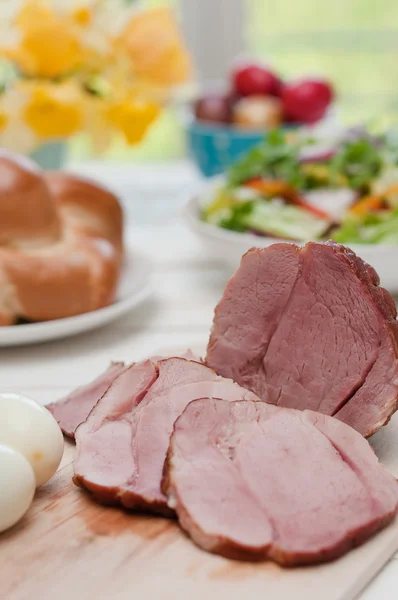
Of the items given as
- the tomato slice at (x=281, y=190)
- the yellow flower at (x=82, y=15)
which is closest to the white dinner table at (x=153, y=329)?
the tomato slice at (x=281, y=190)

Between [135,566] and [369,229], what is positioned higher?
[369,229]

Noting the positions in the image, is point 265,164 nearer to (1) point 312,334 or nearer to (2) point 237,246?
(2) point 237,246

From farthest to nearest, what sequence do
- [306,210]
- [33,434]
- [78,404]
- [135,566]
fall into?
[306,210] → [78,404] → [33,434] → [135,566]

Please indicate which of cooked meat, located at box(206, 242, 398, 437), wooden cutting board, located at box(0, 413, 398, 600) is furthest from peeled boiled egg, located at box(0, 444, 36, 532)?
cooked meat, located at box(206, 242, 398, 437)

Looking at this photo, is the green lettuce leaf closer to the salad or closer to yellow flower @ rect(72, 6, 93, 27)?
the salad

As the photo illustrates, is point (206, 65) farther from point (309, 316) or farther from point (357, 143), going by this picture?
point (309, 316)

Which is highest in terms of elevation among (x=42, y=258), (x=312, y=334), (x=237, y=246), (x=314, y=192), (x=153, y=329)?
(x=312, y=334)

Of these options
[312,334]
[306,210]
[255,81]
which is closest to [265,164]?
[306,210]
